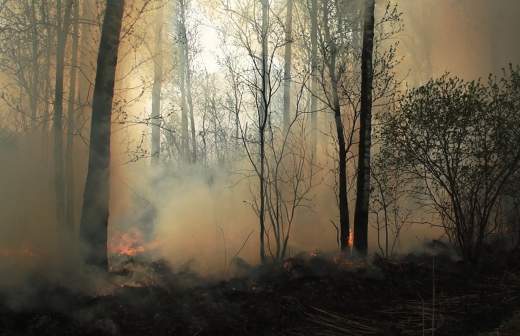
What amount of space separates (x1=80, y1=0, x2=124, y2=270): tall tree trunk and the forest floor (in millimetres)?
697

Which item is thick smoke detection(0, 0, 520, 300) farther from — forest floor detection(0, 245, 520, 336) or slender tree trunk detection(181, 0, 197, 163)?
slender tree trunk detection(181, 0, 197, 163)

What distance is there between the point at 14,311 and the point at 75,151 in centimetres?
550

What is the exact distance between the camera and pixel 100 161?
7.62 m

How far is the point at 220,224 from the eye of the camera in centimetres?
1250

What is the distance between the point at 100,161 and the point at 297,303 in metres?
3.85

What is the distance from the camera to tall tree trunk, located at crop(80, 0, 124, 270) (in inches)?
300

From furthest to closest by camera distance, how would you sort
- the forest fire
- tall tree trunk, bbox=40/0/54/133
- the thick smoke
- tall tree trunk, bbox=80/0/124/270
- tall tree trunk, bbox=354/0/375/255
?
the forest fire
tall tree trunk, bbox=40/0/54/133
tall tree trunk, bbox=354/0/375/255
the thick smoke
tall tree trunk, bbox=80/0/124/270

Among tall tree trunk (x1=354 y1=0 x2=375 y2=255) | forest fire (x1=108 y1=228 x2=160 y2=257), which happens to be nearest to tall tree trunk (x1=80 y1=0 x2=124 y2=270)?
forest fire (x1=108 y1=228 x2=160 y2=257)

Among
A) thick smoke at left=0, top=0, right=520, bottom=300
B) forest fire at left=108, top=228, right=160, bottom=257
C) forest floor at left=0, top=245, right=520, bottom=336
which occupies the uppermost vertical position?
thick smoke at left=0, top=0, right=520, bottom=300

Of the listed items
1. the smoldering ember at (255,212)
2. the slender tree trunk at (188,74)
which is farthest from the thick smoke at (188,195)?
the slender tree trunk at (188,74)

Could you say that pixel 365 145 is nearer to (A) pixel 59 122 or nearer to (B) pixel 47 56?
(A) pixel 59 122

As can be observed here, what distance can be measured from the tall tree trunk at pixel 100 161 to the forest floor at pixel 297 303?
2.29 feet

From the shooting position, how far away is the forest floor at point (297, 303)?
579 cm

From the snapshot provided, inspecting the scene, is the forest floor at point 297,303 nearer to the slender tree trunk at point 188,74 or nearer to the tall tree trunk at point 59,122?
the tall tree trunk at point 59,122
